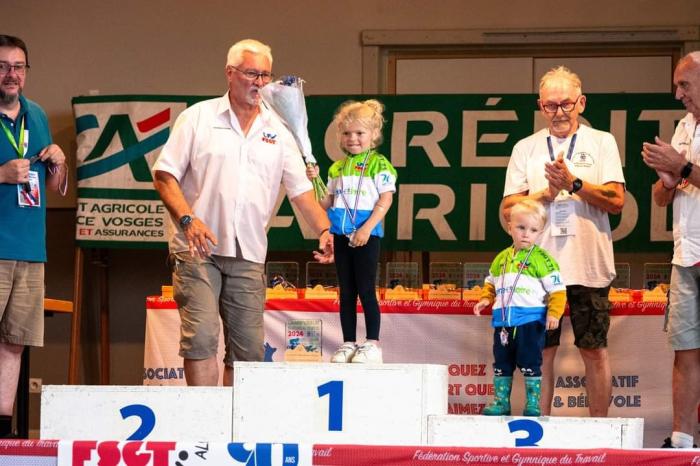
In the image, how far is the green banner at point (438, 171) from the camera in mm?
6742

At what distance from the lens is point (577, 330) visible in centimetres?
478

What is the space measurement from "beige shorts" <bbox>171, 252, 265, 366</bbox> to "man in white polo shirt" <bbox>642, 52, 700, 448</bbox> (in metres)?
1.67

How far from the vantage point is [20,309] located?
4.19 meters

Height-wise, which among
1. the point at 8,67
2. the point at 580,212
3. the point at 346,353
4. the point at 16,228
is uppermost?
the point at 8,67

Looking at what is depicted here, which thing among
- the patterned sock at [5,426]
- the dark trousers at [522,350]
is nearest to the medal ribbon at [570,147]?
the dark trousers at [522,350]

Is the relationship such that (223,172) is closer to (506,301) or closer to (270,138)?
(270,138)

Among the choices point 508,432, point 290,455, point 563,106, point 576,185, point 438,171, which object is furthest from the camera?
point 438,171

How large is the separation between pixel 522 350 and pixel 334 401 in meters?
0.90

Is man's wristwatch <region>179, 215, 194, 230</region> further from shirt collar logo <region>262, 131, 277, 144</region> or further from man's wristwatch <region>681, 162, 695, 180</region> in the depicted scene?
man's wristwatch <region>681, 162, 695, 180</region>

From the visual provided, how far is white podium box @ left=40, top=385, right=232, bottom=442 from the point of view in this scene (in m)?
3.91

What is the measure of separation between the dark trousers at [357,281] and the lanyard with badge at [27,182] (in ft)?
3.93

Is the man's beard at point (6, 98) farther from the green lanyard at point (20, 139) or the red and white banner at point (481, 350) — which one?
the red and white banner at point (481, 350)

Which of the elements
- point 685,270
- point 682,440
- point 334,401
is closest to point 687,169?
point 685,270

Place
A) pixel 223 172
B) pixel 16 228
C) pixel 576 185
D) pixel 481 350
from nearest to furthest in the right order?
pixel 16 228, pixel 223 172, pixel 576 185, pixel 481 350
